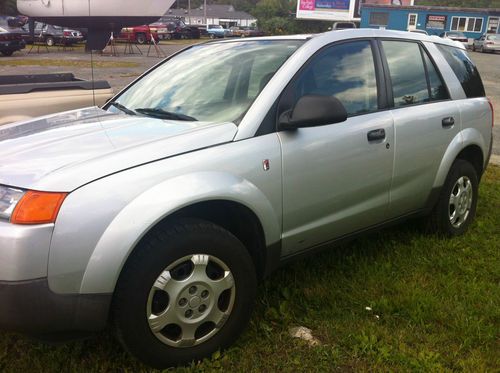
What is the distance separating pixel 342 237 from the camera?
10.8 ft

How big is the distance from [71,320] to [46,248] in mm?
347

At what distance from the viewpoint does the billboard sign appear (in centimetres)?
6322

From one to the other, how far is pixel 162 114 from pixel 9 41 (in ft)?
78.4

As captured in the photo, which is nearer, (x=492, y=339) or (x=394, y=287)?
(x=492, y=339)

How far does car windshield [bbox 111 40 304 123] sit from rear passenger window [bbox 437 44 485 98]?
5.35 feet

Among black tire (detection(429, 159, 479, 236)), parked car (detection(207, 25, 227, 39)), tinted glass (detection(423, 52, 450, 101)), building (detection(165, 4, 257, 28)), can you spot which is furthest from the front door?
building (detection(165, 4, 257, 28))

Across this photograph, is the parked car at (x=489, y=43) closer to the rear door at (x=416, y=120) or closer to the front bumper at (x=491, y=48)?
the front bumper at (x=491, y=48)

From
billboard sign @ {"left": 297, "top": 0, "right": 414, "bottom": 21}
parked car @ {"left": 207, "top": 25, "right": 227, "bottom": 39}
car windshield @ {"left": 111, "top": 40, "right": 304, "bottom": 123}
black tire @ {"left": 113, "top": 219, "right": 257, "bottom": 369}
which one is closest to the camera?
black tire @ {"left": 113, "top": 219, "right": 257, "bottom": 369}

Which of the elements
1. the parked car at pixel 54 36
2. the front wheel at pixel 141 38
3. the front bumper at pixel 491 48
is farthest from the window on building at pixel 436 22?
the parked car at pixel 54 36

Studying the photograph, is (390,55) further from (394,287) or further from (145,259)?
(145,259)

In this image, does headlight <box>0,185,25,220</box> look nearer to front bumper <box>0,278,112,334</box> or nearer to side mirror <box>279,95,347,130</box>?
front bumper <box>0,278,112,334</box>

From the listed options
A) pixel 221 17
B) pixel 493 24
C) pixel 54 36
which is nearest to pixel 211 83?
pixel 54 36

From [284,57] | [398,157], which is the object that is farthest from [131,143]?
[398,157]

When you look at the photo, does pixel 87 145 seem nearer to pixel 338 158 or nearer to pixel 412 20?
pixel 338 158
